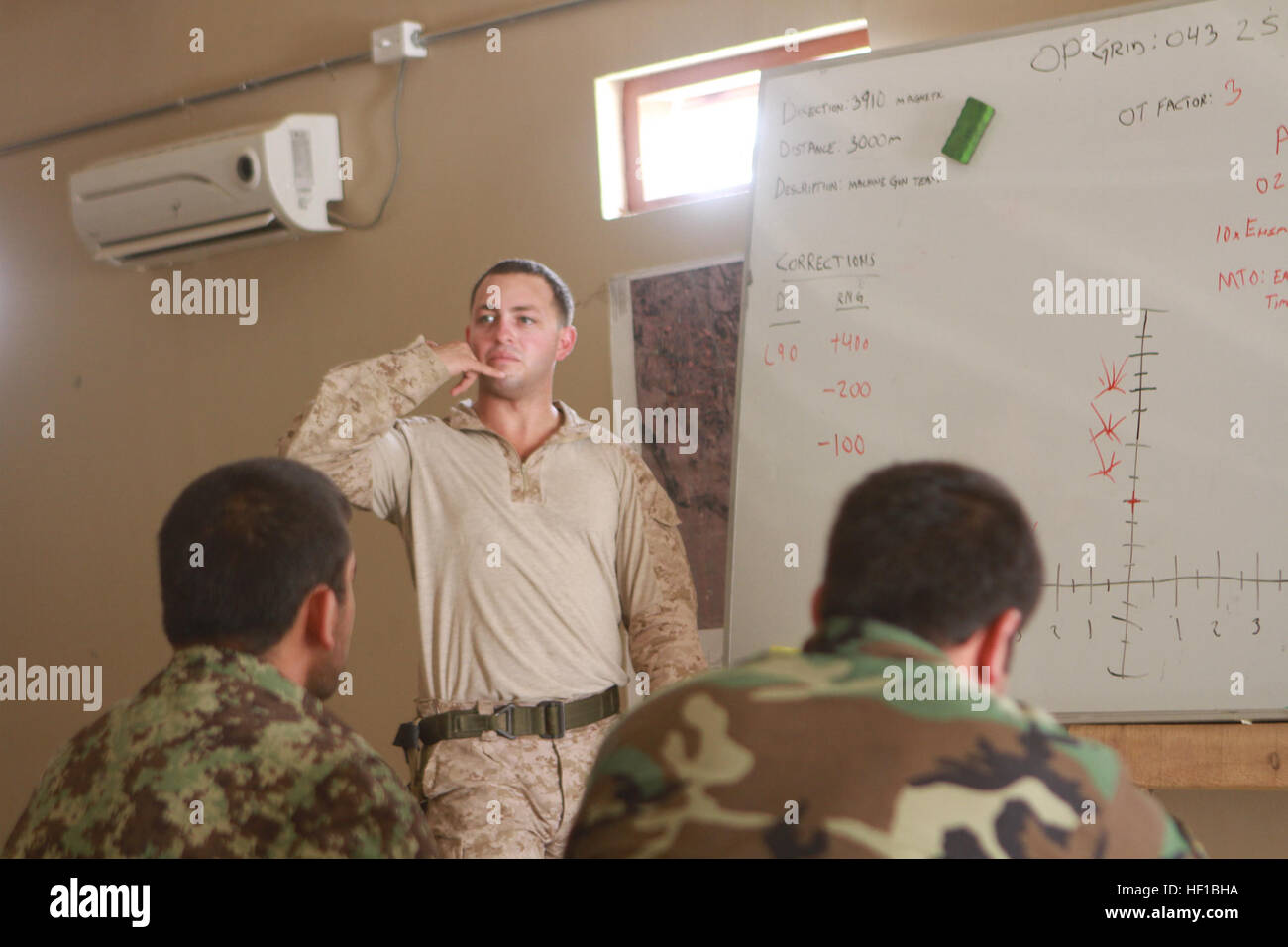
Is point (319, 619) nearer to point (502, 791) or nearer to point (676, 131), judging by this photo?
point (502, 791)

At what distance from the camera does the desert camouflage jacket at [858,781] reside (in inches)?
36.6

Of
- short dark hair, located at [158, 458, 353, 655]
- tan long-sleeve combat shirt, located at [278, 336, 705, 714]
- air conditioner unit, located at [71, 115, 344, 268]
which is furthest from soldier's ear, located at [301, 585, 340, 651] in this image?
air conditioner unit, located at [71, 115, 344, 268]

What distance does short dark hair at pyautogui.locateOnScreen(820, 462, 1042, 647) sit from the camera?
3.56 feet

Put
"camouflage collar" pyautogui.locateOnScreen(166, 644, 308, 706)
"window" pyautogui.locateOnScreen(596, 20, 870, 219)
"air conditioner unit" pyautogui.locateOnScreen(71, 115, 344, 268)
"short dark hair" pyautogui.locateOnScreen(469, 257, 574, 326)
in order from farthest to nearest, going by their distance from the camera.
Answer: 1. "air conditioner unit" pyautogui.locateOnScreen(71, 115, 344, 268)
2. "window" pyautogui.locateOnScreen(596, 20, 870, 219)
3. "short dark hair" pyautogui.locateOnScreen(469, 257, 574, 326)
4. "camouflage collar" pyautogui.locateOnScreen(166, 644, 308, 706)

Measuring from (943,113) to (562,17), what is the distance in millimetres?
1284

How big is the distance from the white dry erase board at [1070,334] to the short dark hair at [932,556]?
3.22 ft

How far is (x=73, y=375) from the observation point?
3.89 meters

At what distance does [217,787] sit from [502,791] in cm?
96

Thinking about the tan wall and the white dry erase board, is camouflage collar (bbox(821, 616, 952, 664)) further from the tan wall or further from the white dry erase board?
the tan wall

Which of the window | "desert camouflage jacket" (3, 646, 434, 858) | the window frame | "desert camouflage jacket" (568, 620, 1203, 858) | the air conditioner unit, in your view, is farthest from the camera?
the air conditioner unit

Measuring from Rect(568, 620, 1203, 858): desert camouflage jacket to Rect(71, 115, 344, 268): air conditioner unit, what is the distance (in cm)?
267

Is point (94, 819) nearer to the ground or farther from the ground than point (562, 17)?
nearer to the ground
